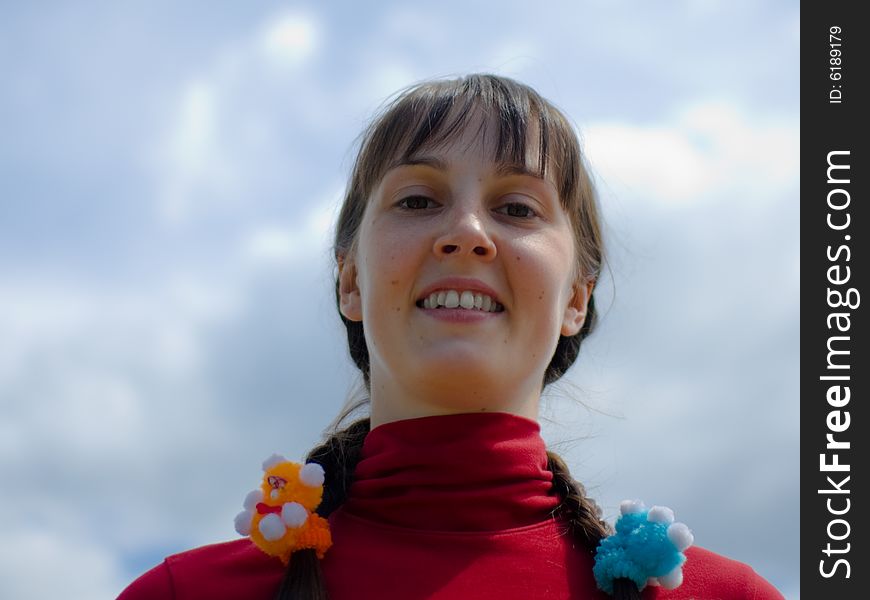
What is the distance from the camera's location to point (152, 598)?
3086 millimetres

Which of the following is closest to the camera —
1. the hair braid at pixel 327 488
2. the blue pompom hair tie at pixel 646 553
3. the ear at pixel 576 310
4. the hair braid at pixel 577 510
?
the hair braid at pixel 327 488

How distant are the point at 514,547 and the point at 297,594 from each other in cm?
65

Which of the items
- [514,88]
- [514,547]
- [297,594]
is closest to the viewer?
[297,594]

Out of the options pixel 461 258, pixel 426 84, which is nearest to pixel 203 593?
pixel 461 258

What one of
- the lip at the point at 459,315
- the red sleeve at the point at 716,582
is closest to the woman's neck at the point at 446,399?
the lip at the point at 459,315

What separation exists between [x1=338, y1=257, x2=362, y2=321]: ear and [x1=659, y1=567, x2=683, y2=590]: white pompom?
135 cm

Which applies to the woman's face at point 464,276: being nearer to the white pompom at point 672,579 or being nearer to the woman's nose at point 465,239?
the woman's nose at point 465,239

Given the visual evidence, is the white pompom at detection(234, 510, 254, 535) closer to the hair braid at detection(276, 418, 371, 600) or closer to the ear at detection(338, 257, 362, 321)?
the hair braid at detection(276, 418, 371, 600)

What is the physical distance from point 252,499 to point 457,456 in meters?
0.63

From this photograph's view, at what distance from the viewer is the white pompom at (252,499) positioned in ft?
10.5

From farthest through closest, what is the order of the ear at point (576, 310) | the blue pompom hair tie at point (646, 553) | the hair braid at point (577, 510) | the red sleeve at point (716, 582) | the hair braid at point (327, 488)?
the ear at point (576, 310), the hair braid at point (577, 510), the red sleeve at point (716, 582), the blue pompom hair tie at point (646, 553), the hair braid at point (327, 488)

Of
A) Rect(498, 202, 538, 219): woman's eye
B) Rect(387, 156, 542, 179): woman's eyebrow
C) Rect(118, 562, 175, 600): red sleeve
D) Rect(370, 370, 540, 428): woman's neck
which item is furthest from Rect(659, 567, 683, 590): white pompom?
Rect(118, 562, 175, 600): red sleeve

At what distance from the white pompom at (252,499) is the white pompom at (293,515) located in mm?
147

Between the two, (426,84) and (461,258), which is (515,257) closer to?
(461,258)
